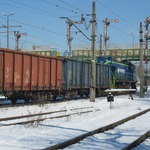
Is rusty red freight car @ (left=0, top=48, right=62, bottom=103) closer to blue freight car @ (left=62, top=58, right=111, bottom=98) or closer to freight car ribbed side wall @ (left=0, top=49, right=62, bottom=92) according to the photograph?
freight car ribbed side wall @ (left=0, top=49, right=62, bottom=92)

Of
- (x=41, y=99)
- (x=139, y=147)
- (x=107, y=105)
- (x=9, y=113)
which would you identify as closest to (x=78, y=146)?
(x=139, y=147)

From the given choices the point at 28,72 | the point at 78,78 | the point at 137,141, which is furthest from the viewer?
the point at 78,78

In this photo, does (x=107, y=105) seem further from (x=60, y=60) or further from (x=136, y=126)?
(x=136, y=126)

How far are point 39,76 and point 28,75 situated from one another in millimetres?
1504

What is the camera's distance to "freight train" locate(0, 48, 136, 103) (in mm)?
18844

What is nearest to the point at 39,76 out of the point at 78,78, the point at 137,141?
the point at 78,78

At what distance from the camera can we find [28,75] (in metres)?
20.7

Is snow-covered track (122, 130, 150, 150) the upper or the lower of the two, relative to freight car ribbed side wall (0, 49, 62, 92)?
lower

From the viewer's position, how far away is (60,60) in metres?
25.0

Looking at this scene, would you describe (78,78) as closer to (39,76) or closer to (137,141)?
Result: (39,76)

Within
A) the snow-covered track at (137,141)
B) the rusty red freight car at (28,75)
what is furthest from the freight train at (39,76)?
the snow-covered track at (137,141)

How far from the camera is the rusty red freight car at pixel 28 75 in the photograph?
734 inches

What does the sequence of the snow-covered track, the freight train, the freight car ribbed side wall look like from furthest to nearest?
the freight train → the freight car ribbed side wall → the snow-covered track

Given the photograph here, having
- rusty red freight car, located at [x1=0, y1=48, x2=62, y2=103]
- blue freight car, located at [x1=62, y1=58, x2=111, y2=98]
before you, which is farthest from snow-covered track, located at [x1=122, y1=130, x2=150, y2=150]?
blue freight car, located at [x1=62, y1=58, x2=111, y2=98]
